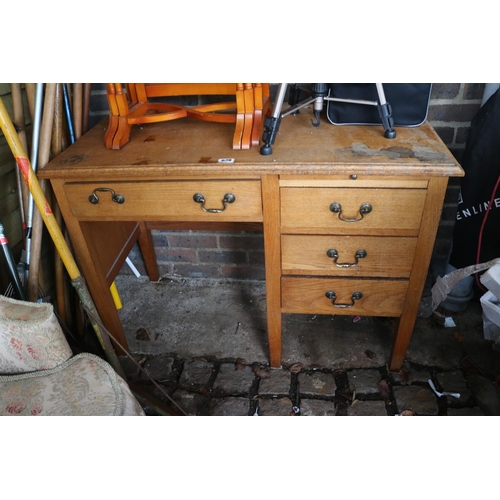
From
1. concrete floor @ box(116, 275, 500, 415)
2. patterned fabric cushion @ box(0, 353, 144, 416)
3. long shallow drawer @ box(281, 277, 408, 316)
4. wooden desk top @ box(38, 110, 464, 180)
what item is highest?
Answer: wooden desk top @ box(38, 110, 464, 180)

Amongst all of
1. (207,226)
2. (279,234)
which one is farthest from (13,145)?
(207,226)

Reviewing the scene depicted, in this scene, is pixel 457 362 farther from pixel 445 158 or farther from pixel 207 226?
pixel 207 226

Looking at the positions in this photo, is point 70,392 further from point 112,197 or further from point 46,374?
point 112,197

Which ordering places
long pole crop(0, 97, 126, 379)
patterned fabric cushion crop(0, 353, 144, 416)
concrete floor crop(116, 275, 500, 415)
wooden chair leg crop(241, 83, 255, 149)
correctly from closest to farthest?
patterned fabric cushion crop(0, 353, 144, 416) → long pole crop(0, 97, 126, 379) → wooden chair leg crop(241, 83, 255, 149) → concrete floor crop(116, 275, 500, 415)

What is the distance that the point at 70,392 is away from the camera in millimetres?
1104

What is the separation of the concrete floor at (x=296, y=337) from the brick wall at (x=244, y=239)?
125 mm

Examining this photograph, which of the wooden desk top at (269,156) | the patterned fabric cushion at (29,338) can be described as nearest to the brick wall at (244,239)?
the wooden desk top at (269,156)

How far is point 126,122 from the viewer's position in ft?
4.61

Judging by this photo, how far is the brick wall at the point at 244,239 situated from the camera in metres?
1.59

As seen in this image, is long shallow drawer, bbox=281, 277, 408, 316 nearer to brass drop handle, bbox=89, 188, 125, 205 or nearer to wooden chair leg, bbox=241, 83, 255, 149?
wooden chair leg, bbox=241, 83, 255, 149

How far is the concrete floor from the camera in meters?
1.73

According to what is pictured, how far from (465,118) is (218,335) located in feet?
4.72

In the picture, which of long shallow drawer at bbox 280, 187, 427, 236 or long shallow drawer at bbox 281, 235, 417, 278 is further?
long shallow drawer at bbox 281, 235, 417, 278

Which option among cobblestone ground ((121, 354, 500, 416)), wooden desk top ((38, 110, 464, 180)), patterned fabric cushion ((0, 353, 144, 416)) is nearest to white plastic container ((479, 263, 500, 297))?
wooden desk top ((38, 110, 464, 180))
